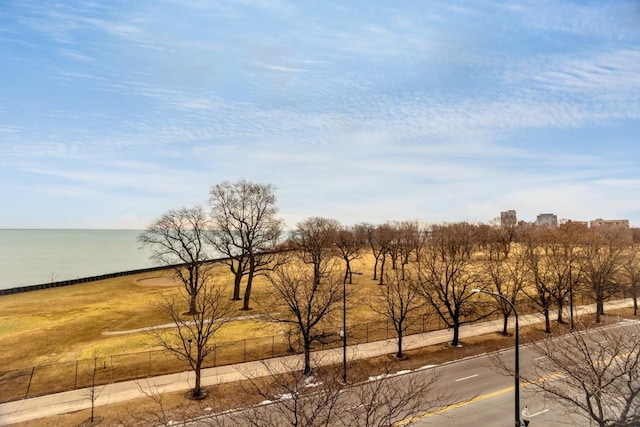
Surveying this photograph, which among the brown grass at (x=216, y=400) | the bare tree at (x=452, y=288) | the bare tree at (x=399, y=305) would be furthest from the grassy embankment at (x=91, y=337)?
the bare tree at (x=452, y=288)

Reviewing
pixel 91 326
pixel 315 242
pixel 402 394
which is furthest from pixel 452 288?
pixel 91 326

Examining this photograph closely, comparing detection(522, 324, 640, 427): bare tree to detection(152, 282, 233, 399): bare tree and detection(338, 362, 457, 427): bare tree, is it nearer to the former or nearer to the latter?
detection(338, 362, 457, 427): bare tree

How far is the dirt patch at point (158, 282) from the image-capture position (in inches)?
2584

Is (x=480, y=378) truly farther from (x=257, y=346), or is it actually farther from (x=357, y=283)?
(x=357, y=283)

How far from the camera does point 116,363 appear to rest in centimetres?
2630

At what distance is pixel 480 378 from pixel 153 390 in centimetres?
2014

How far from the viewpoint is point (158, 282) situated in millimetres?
69125

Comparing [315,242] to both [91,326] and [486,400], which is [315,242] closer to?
[91,326]

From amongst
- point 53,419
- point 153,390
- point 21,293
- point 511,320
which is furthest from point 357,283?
point 21,293

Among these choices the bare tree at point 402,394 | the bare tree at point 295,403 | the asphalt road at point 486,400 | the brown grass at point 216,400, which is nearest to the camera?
the bare tree at point 295,403

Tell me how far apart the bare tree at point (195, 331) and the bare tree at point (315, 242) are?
47.3ft

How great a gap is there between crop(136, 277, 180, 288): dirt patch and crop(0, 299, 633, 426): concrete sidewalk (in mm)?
42758

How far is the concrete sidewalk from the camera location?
65.3 ft

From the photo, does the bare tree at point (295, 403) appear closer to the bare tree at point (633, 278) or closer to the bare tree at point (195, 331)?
the bare tree at point (195, 331)
